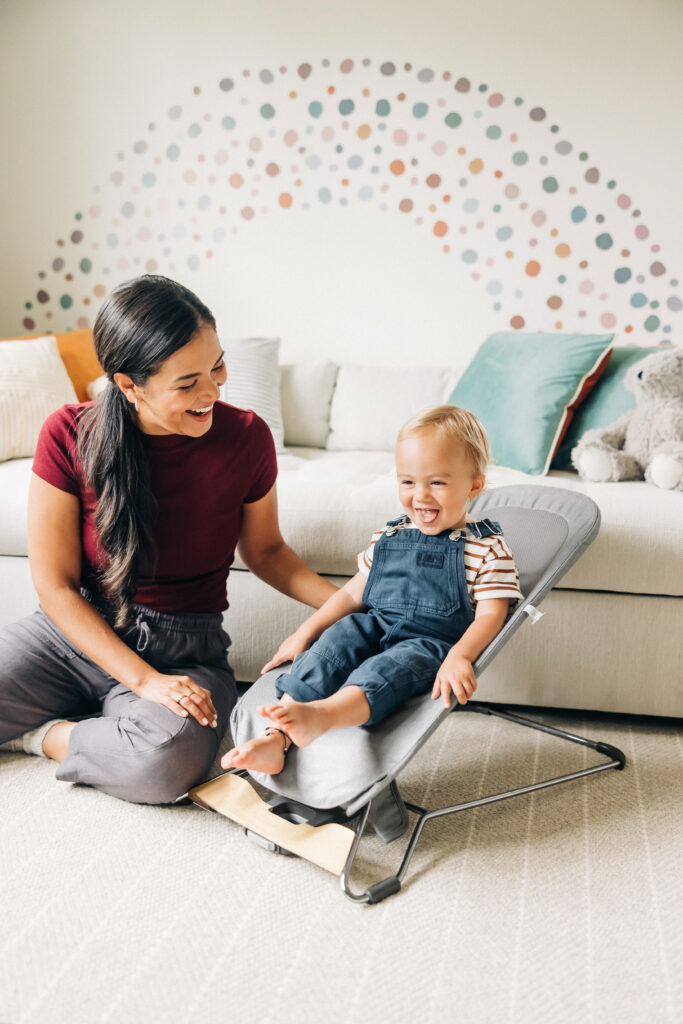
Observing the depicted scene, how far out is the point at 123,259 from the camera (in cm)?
341

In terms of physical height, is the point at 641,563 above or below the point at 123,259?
below

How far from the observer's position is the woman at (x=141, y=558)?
1.60 metres

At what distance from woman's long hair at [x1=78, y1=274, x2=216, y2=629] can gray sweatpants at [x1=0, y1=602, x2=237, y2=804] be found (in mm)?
122

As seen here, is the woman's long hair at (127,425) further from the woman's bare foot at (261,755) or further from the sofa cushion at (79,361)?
the sofa cushion at (79,361)

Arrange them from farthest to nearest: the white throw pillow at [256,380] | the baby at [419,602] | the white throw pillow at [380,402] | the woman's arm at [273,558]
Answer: the white throw pillow at [380,402] → the white throw pillow at [256,380] → the woman's arm at [273,558] → the baby at [419,602]

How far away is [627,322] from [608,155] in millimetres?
555

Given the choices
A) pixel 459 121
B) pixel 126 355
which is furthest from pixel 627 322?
pixel 126 355

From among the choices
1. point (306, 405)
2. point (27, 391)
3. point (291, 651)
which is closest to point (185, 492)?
point (291, 651)

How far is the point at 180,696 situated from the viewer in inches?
63.3

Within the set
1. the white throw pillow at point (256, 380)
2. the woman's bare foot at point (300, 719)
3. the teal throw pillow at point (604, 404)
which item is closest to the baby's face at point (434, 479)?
the woman's bare foot at point (300, 719)

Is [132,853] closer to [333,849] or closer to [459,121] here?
[333,849]

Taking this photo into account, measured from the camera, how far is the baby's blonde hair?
5.33 feet

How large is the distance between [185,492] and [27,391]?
1076 mm

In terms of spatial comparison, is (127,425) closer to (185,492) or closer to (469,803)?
(185,492)
